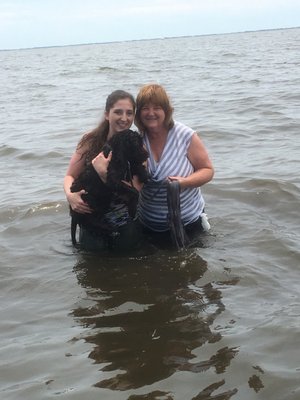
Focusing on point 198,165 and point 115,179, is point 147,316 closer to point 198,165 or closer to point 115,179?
point 115,179

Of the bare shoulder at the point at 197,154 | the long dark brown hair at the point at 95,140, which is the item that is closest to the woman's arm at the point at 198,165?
the bare shoulder at the point at 197,154

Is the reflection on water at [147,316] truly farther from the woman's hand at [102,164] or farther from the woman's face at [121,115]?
the woman's face at [121,115]

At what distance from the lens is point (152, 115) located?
203 inches

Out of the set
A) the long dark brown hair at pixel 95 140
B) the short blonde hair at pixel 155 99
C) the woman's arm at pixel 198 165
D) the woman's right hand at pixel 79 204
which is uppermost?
the short blonde hair at pixel 155 99

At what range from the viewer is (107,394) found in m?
3.41

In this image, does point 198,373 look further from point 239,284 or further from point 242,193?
point 242,193

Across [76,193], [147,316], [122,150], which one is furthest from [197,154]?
[147,316]

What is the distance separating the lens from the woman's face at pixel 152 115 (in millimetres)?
5145

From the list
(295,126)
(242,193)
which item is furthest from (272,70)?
(242,193)

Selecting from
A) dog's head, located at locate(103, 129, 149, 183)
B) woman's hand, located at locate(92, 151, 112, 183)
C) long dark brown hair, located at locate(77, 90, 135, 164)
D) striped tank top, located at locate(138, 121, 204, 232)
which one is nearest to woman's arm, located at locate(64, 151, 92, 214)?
long dark brown hair, located at locate(77, 90, 135, 164)

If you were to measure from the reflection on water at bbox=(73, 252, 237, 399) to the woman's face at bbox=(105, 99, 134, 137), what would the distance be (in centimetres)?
138

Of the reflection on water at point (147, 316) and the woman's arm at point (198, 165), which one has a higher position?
the woman's arm at point (198, 165)

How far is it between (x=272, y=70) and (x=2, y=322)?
2280 centimetres

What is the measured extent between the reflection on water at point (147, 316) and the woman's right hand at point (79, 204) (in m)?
0.63
